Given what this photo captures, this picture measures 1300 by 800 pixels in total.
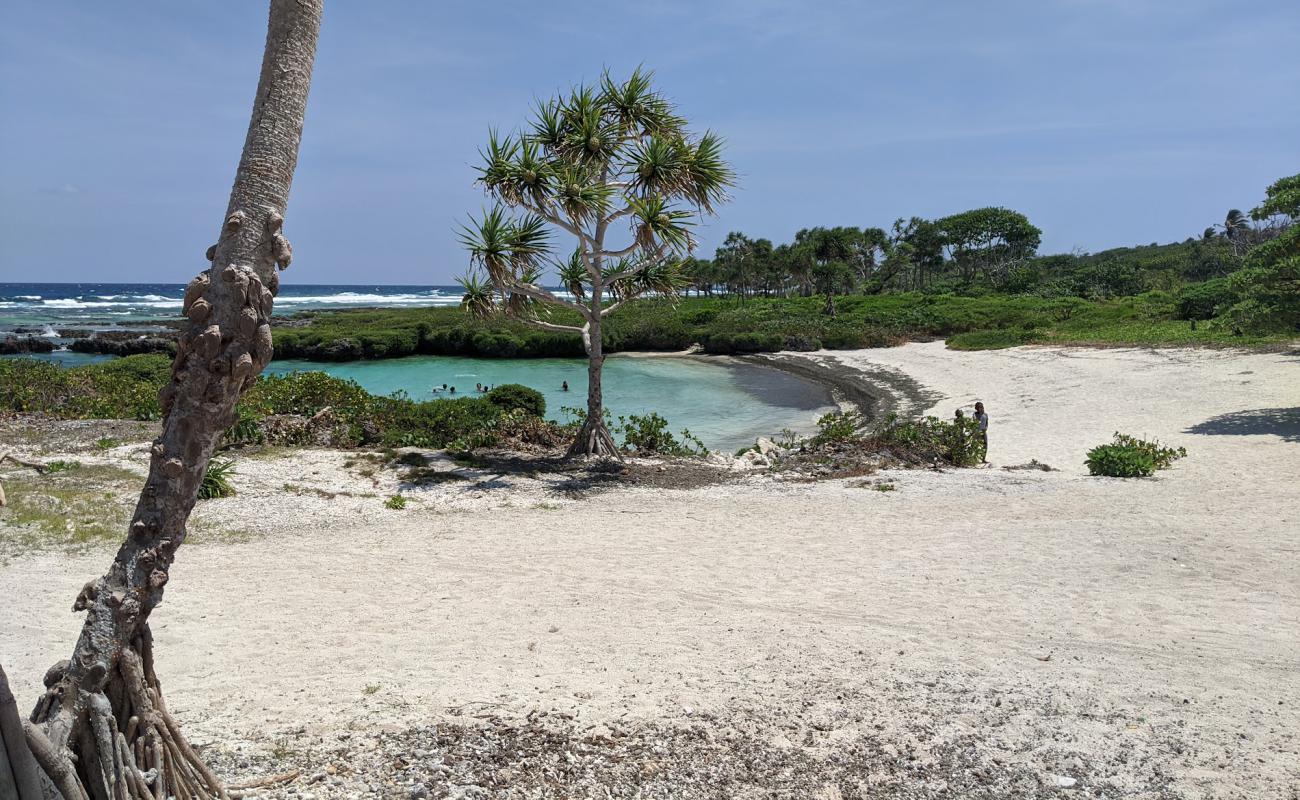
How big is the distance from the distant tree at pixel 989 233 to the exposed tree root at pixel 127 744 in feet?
333

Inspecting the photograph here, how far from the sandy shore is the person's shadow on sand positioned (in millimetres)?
3414

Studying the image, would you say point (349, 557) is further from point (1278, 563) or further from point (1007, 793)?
point (1278, 563)

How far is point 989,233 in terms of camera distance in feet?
328

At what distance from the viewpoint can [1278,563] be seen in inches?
341

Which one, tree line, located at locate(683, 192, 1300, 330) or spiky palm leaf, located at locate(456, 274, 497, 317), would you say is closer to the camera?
spiky palm leaf, located at locate(456, 274, 497, 317)

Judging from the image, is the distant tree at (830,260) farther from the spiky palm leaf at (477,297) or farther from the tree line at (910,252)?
the spiky palm leaf at (477,297)

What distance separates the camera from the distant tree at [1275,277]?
15.6 m

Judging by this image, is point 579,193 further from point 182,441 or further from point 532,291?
point 182,441

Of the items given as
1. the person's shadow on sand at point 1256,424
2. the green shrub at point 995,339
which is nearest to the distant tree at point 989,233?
the green shrub at point 995,339

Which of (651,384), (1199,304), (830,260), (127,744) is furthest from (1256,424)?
(830,260)

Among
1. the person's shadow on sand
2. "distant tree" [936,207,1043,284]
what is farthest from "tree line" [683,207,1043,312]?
the person's shadow on sand

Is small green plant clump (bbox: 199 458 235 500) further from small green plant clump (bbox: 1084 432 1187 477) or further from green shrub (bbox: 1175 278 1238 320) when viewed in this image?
green shrub (bbox: 1175 278 1238 320)

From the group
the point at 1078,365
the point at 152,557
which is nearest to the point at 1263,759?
the point at 152,557

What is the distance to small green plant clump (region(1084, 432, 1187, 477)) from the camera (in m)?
13.8
